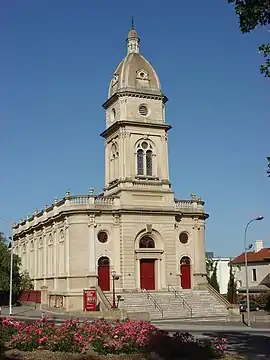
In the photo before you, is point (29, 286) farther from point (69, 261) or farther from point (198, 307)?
point (198, 307)

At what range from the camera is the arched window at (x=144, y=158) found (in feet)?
174

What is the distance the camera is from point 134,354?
58.9ft

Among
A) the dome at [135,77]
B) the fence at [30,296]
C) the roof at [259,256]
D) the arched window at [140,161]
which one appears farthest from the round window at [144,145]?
the roof at [259,256]

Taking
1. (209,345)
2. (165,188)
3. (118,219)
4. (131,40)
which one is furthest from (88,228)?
(209,345)

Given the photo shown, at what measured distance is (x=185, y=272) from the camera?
53094mm

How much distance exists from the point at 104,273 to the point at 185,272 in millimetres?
8352

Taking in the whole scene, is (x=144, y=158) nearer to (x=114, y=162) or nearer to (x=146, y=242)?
(x=114, y=162)

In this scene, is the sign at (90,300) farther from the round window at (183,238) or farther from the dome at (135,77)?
the dome at (135,77)

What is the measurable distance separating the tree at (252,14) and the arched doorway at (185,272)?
3834cm

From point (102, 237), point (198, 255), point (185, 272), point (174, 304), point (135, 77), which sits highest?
point (135, 77)

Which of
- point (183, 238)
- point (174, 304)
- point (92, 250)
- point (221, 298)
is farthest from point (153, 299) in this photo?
point (183, 238)

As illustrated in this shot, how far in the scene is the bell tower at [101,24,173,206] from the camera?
52000 mm

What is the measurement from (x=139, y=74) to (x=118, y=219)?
1461 centimetres

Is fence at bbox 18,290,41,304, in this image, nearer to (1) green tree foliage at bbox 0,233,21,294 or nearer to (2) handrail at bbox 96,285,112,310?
(1) green tree foliage at bbox 0,233,21,294
